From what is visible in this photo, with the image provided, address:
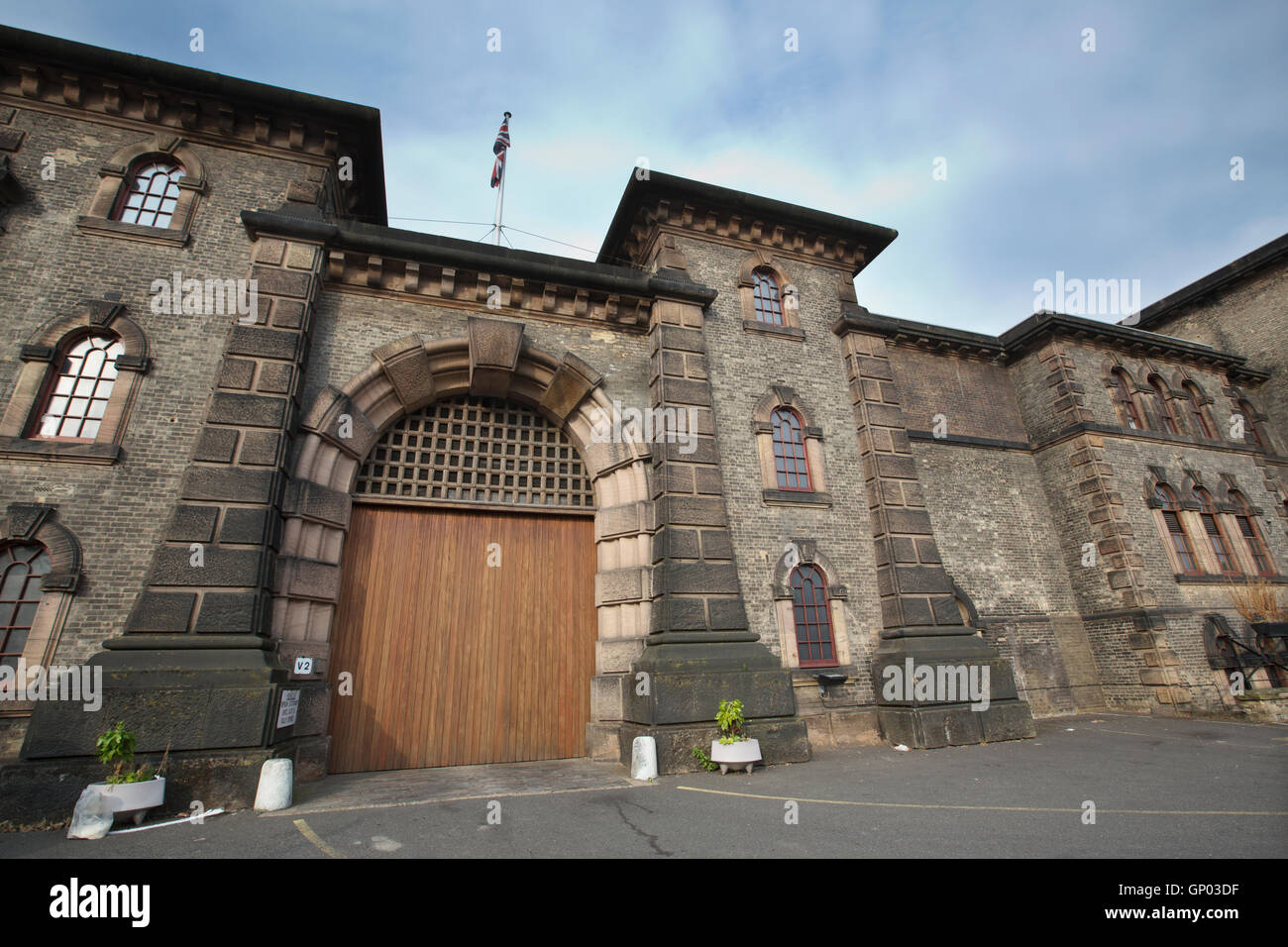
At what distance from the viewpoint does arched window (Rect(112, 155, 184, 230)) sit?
9.27 meters

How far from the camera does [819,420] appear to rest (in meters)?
11.8

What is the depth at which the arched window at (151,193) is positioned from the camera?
9.27 m

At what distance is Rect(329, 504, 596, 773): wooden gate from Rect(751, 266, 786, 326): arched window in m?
6.45

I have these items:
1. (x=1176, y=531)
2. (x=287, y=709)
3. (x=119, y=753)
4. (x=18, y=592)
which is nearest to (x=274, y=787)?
(x=287, y=709)

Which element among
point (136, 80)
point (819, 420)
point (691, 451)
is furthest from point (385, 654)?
→ point (136, 80)

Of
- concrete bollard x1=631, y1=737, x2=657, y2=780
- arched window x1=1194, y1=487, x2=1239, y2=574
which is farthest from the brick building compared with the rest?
arched window x1=1194, y1=487, x2=1239, y2=574

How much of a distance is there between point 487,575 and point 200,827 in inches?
189

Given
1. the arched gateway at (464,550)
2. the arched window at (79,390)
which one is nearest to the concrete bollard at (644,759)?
the arched gateway at (464,550)

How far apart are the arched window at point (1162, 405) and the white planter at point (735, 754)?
17.7 metres

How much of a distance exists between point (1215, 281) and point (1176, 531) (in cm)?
1251

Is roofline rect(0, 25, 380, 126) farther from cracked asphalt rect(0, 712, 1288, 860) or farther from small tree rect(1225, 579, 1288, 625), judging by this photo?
small tree rect(1225, 579, 1288, 625)

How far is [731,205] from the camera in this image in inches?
486

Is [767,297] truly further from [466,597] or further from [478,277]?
[466,597]

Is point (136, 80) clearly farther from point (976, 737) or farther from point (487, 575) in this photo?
point (976, 737)
